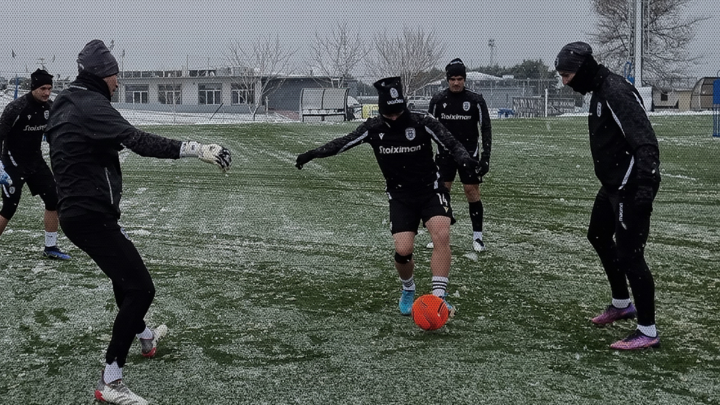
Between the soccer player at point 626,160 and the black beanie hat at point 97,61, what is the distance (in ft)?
10.2

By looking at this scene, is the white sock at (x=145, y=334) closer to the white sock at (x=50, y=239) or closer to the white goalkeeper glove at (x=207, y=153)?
the white goalkeeper glove at (x=207, y=153)

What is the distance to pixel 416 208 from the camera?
636 centimetres

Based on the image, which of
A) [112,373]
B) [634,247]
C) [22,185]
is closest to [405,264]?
[634,247]

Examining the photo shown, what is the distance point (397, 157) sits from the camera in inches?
249

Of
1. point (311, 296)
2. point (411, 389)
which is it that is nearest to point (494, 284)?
point (311, 296)

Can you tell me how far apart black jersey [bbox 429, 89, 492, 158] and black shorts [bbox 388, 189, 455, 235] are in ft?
8.95

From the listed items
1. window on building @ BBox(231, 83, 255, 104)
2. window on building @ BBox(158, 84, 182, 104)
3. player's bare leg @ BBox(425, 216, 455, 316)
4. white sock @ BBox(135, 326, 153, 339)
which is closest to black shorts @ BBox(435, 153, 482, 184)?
player's bare leg @ BBox(425, 216, 455, 316)

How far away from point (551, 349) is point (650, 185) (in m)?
1.32

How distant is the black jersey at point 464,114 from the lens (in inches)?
350

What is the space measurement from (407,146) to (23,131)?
15.3ft

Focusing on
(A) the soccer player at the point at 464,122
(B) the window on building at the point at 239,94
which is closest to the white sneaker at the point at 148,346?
(A) the soccer player at the point at 464,122

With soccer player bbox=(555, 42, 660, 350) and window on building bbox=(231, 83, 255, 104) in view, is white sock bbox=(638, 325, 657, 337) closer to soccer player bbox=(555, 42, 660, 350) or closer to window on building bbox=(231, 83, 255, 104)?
soccer player bbox=(555, 42, 660, 350)

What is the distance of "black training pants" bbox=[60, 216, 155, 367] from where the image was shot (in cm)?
475

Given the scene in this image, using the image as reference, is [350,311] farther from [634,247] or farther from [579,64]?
[579,64]
